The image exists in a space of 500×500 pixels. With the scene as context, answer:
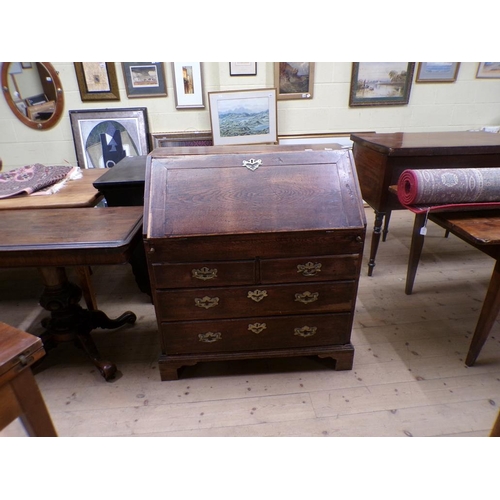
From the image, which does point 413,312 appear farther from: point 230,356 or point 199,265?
point 199,265

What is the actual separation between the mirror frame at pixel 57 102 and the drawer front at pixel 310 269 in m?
2.79

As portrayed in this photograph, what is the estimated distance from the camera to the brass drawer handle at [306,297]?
159 centimetres

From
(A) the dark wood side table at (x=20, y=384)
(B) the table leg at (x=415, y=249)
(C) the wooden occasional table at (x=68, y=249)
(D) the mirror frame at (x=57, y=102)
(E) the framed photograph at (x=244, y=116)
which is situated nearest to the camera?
(A) the dark wood side table at (x=20, y=384)

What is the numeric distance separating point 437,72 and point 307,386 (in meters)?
3.31

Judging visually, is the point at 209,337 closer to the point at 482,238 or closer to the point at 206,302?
the point at 206,302

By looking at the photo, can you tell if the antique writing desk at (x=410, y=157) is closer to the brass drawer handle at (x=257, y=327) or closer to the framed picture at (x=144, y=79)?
the brass drawer handle at (x=257, y=327)

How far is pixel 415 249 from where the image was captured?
222cm

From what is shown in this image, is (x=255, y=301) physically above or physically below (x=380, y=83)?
below

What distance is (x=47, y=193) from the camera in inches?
79.2

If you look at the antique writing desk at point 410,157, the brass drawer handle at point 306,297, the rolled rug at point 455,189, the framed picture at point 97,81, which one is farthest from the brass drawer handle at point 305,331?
the framed picture at point 97,81

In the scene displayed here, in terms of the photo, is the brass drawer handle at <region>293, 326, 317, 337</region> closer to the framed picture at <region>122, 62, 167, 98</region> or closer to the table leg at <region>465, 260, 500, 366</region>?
the table leg at <region>465, 260, 500, 366</region>

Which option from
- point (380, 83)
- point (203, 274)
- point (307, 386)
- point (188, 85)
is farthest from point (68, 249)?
point (380, 83)
